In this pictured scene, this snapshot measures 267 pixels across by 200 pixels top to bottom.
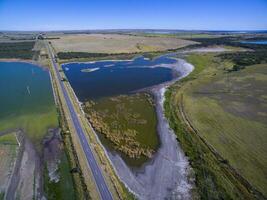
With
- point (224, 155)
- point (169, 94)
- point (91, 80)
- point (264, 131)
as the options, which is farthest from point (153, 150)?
point (91, 80)

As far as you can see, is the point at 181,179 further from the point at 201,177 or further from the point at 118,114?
the point at 118,114

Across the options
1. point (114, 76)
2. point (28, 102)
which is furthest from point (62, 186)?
point (114, 76)

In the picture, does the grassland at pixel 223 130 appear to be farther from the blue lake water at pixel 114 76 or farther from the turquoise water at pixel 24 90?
the turquoise water at pixel 24 90

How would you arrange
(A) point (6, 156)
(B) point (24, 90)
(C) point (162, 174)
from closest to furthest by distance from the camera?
(C) point (162, 174)
(A) point (6, 156)
(B) point (24, 90)

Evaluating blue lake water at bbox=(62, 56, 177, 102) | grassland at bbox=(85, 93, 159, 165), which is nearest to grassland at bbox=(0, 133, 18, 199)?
grassland at bbox=(85, 93, 159, 165)

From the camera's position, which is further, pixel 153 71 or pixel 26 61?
pixel 26 61

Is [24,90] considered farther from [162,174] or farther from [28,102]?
[162,174]
